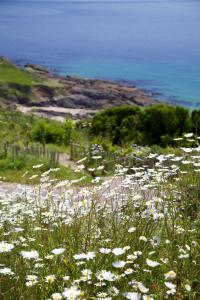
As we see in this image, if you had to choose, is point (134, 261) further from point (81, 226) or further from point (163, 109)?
point (163, 109)

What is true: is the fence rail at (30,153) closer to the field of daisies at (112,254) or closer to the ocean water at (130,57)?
the field of daisies at (112,254)

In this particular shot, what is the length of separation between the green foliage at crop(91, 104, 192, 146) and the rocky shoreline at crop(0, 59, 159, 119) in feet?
112

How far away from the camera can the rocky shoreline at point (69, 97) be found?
63.1 m

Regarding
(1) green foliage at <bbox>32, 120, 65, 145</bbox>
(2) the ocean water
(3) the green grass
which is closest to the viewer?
(1) green foliage at <bbox>32, 120, 65, 145</bbox>

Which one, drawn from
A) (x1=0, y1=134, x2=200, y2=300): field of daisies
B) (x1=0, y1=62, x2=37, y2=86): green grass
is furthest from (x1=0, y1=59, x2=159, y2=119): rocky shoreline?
(x1=0, y1=134, x2=200, y2=300): field of daisies

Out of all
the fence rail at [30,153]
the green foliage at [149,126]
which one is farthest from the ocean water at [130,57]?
the fence rail at [30,153]

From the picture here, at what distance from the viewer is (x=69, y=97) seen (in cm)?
6881

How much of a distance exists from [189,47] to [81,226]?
489ft

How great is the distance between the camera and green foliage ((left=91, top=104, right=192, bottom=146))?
24.4 meters

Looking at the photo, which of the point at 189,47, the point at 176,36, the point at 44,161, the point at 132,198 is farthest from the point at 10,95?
the point at 176,36

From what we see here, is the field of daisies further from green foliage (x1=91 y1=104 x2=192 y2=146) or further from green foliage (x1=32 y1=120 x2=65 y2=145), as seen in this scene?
green foliage (x1=91 y1=104 x2=192 y2=146)

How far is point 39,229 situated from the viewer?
4.64 metres

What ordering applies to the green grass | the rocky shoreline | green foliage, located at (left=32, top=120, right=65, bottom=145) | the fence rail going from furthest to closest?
the green grass < the rocky shoreline < green foliage, located at (left=32, top=120, right=65, bottom=145) < the fence rail

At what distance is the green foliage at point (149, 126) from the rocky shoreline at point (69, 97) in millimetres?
34257
